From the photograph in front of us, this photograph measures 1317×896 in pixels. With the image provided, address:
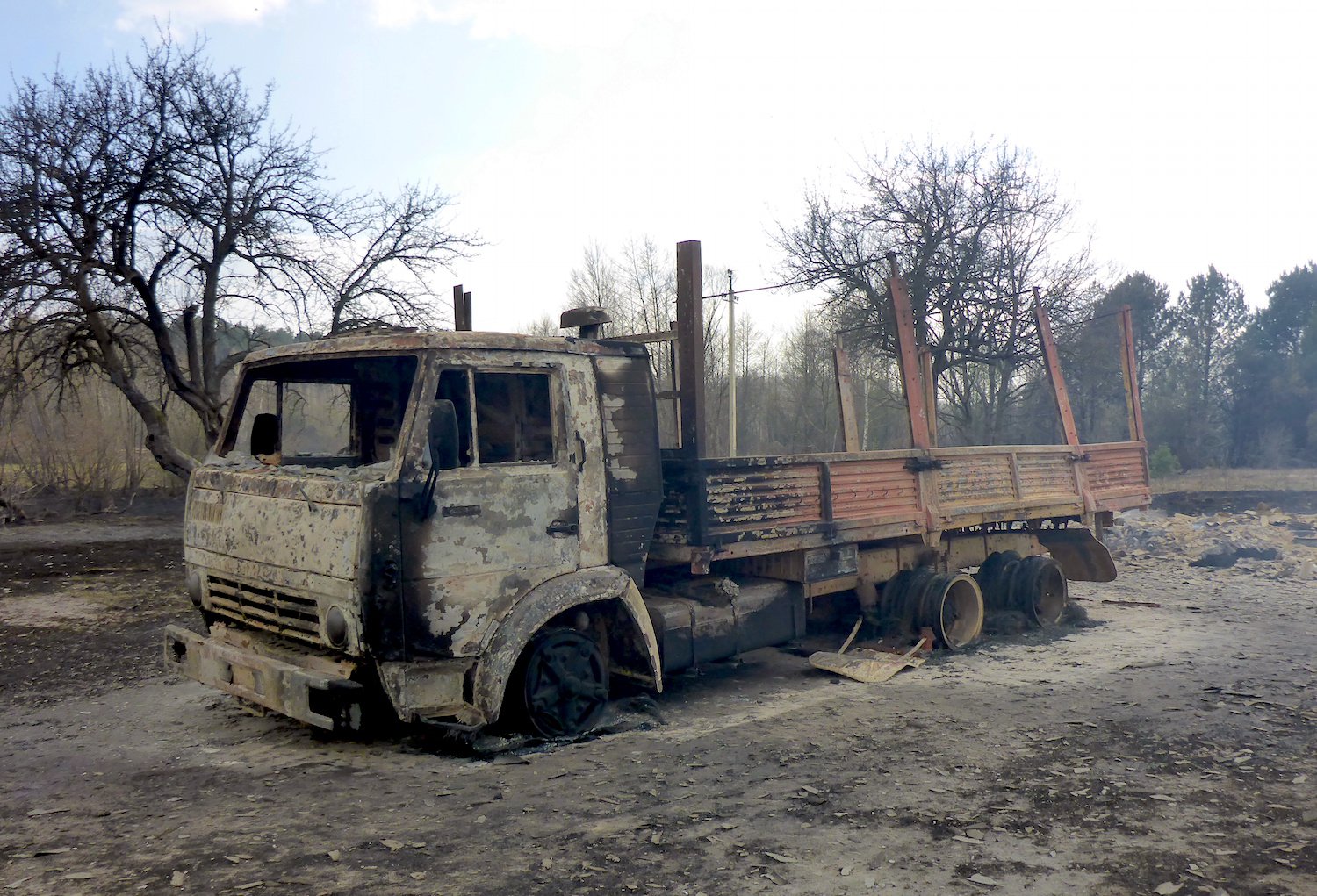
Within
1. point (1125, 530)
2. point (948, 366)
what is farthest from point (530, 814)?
point (948, 366)

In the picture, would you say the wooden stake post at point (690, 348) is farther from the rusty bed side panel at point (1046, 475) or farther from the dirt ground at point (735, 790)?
the rusty bed side panel at point (1046, 475)

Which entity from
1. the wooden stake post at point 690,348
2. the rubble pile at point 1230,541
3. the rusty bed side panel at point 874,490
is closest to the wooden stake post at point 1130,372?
the rusty bed side panel at point 874,490

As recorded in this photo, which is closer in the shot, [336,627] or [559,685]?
[336,627]

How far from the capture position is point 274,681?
4.42 metres

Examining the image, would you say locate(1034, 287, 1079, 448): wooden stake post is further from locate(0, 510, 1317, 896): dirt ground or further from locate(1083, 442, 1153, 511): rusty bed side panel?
locate(0, 510, 1317, 896): dirt ground

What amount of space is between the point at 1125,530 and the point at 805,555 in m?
12.1

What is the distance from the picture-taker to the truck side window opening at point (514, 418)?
479cm

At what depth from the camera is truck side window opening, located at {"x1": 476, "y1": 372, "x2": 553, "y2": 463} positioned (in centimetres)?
479

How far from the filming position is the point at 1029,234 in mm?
22875

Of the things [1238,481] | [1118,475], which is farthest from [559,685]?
[1238,481]

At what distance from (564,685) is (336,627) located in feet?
4.20

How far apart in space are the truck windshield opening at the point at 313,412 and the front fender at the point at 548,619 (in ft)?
4.01

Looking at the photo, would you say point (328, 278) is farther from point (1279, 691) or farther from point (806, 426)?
point (806, 426)

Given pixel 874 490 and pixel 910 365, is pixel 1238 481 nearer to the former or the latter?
pixel 910 365
